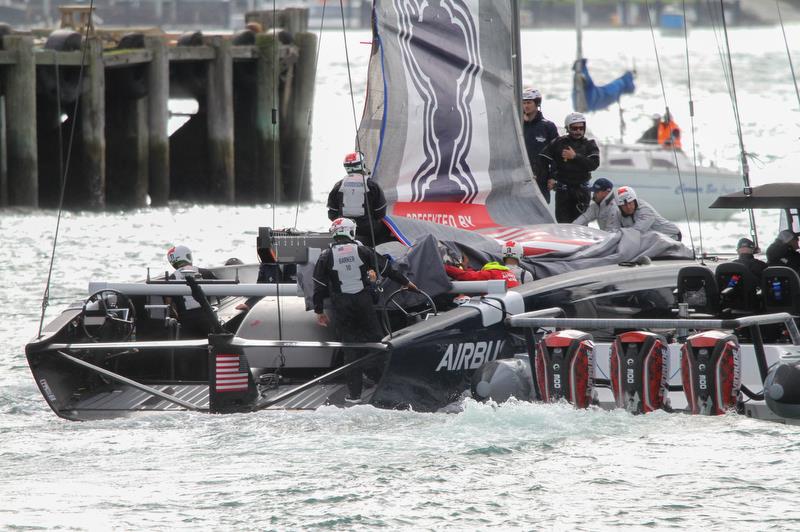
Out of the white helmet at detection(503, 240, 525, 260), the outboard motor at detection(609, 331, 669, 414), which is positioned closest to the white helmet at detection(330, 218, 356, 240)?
the white helmet at detection(503, 240, 525, 260)

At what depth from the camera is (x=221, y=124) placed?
29984 mm

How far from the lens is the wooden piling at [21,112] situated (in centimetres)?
2644

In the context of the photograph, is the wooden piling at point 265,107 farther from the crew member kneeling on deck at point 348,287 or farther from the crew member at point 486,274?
the crew member kneeling on deck at point 348,287

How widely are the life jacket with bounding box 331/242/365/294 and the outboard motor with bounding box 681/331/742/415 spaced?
2.59 meters

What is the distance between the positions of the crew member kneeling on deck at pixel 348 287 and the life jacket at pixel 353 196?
36.8 inches

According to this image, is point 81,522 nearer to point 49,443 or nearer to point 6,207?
point 49,443

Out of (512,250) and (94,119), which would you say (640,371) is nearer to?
(512,250)

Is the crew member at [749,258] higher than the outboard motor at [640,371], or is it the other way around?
the crew member at [749,258]

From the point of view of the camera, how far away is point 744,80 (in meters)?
76.4

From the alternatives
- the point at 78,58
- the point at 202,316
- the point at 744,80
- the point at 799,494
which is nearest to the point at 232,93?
the point at 78,58

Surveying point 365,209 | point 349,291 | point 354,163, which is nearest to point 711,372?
point 349,291

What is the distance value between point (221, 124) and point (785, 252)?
1917cm

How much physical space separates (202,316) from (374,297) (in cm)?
201

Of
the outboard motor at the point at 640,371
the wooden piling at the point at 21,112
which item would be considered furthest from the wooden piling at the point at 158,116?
the outboard motor at the point at 640,371
